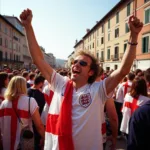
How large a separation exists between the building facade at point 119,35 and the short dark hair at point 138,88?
13.0 metres

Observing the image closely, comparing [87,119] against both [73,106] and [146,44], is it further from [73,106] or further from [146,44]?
[146,44]

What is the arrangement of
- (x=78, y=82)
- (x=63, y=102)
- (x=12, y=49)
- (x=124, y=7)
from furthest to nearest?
(x=12, y=49), (x=124, y=7), (x=78, y=82), (x=63, y=102)

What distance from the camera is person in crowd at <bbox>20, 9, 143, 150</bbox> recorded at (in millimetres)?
2084

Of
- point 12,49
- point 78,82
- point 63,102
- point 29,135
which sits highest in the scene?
point 12,49

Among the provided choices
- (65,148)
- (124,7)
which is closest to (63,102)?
(65,148)

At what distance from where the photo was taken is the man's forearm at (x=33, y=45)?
244 centimetres

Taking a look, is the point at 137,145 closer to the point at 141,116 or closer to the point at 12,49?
the point at 141,116

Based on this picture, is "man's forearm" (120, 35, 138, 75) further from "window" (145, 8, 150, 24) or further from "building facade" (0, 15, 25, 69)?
"building facade" (0, 15, 25, 69)

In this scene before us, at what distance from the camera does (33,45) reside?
245cm

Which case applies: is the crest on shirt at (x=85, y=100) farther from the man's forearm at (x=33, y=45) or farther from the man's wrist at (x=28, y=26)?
the man's wrist at (x=28, y=26)

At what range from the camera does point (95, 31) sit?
44.2 m

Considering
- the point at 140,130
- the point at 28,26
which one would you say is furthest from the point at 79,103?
the point at 28,26

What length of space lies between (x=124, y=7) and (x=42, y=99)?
86.8 ft

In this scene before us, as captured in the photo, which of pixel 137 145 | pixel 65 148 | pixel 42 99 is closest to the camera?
pixel 137 145
